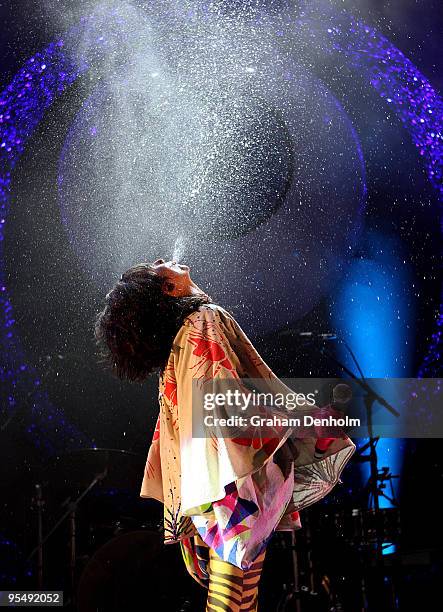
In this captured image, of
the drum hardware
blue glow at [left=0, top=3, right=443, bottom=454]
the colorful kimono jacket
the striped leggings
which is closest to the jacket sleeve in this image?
the colorful kimono jacket

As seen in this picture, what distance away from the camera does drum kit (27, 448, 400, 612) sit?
2525 mm

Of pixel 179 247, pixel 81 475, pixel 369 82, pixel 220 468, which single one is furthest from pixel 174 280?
pixel 369 82

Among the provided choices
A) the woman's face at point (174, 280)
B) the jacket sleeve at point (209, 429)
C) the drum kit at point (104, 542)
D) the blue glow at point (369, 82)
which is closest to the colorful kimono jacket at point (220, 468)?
the jacket sleeve at point (209, 429)

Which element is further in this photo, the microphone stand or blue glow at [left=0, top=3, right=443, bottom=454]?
blue glow at [left=0, top=3, right=443, bottom=454]

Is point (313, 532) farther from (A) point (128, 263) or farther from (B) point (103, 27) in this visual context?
(B) point (103, 27)

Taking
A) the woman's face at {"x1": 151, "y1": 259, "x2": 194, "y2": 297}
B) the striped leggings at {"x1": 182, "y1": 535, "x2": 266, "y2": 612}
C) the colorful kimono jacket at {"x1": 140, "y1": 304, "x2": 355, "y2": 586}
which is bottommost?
the striped leggings at {"x1": 182, "y1": 535, "x2": 266, "y2": 612}

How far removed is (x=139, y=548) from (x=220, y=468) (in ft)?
3.47

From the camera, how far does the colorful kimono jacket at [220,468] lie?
65.0 inches

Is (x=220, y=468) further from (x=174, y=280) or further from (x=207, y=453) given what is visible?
(x=174, y=280)

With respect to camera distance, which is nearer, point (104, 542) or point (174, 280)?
point (174, 280)

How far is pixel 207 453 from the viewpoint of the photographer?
1.71m

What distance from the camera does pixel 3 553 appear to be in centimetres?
269

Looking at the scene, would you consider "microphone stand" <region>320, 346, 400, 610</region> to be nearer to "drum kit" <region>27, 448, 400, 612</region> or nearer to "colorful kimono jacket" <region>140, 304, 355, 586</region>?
"drum kit" <region>27, 448, 400, 612</region>

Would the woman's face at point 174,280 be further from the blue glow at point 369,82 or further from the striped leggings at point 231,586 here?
the blue glow at point 369,82
